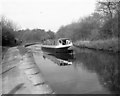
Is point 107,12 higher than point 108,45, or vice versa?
point 107,12

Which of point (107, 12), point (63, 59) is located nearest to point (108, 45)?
point (107, 12)

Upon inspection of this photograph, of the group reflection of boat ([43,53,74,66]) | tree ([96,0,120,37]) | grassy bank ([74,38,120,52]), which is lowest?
reflection of boat ([43,53,74,66])

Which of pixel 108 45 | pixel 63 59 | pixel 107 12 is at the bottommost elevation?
pixel 63 59

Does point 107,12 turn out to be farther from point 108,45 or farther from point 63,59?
point 63,59

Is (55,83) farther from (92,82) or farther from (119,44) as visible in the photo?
(119,44)

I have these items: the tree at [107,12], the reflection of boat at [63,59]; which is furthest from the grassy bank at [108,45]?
the reflection of boat at [63,59]

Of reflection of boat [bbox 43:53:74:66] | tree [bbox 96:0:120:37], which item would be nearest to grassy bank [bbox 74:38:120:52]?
tree [bbox 96:0:120:37]

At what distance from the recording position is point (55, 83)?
28.4 feet

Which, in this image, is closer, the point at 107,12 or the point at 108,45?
the point at 108,45

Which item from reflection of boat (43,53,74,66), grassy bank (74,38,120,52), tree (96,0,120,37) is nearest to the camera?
reflection of boat (43,53,74,66)

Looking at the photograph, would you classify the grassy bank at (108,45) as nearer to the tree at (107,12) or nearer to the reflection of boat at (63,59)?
the tree at (107,12)

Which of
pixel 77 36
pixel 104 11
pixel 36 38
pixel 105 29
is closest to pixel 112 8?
pixel 104 11

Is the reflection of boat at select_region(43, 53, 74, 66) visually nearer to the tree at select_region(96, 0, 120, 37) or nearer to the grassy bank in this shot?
the grassy bank

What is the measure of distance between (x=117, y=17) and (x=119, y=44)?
3502 millimetres
